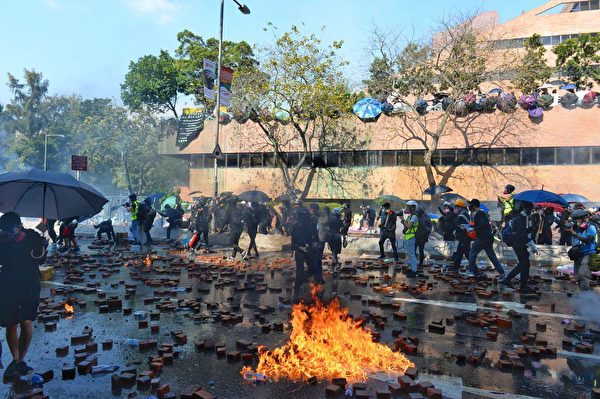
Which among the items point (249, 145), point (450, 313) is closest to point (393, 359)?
point (450, 313)

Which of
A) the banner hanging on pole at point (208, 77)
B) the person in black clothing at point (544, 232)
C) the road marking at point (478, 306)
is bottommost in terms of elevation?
the road marking at point (478, 306)

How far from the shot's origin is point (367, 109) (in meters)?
32.2

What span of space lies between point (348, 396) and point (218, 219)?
654 inches

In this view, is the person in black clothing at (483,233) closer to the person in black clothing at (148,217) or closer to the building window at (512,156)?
the person in black clothing at (148,217)

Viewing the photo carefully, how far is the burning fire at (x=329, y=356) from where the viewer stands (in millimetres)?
4887

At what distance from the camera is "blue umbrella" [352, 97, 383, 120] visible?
3201cm

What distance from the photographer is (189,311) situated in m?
7.68

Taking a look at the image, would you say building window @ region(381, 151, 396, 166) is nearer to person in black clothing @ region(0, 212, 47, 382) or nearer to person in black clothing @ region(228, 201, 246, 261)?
person in black clothing @ region(228, 201, 246, 261)

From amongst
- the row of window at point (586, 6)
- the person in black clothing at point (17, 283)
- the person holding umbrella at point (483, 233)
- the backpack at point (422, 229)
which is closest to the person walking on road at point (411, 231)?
the backpack at point (422, 229)

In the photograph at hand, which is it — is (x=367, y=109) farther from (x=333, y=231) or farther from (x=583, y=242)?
(x=583, y=242)

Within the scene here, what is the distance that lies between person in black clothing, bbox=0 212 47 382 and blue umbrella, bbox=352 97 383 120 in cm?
2907

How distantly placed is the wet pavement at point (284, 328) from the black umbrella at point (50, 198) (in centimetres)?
174

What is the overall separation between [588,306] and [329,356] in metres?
5.48

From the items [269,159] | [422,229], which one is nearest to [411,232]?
[422,229]
